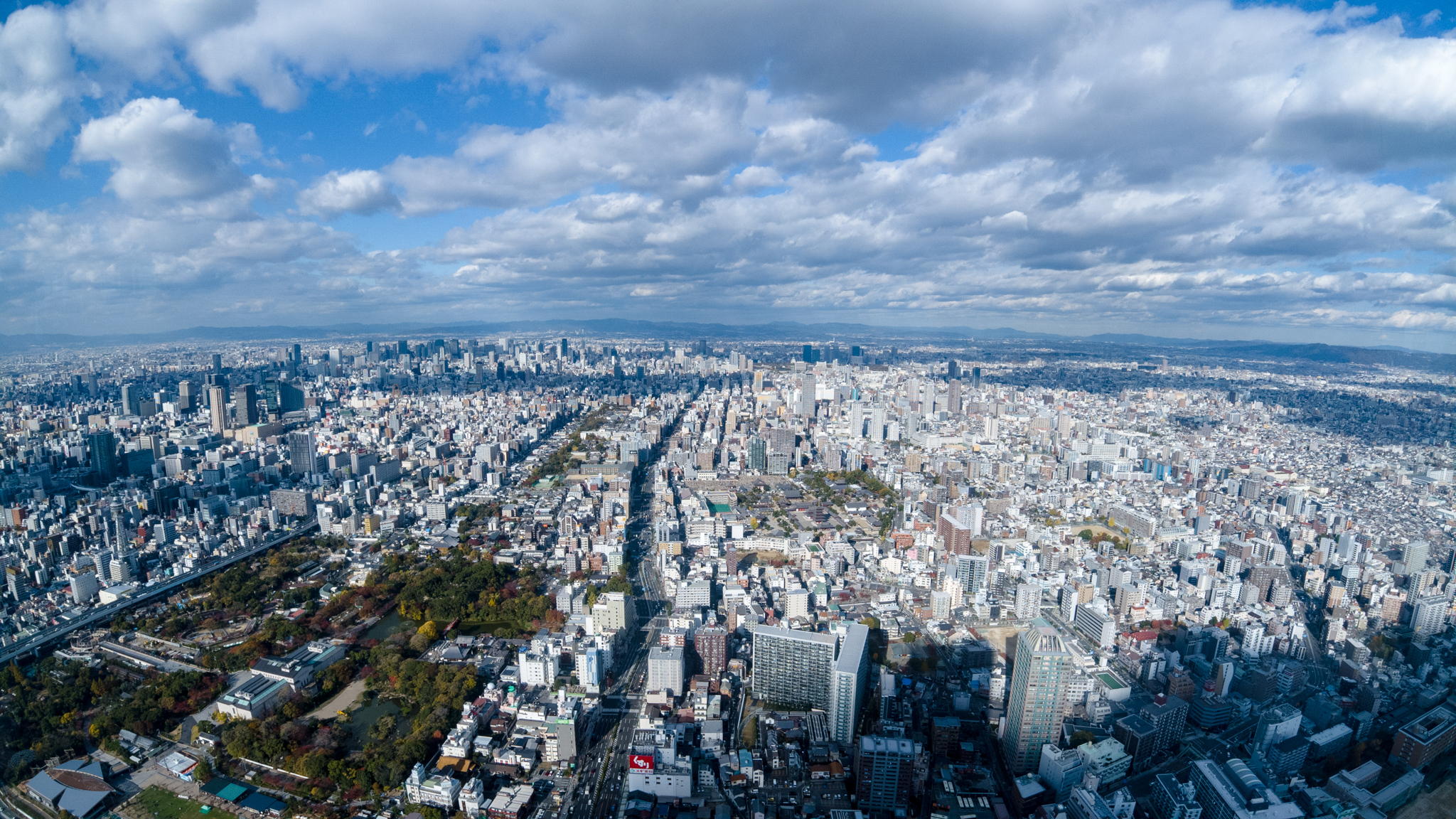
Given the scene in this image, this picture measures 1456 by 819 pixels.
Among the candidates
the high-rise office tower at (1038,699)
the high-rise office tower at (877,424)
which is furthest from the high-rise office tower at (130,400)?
the high-rise office tower at (1038,699)

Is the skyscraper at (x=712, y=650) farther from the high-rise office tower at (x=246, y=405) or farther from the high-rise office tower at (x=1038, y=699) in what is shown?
the high-rise office tower at (x=246, y=405)

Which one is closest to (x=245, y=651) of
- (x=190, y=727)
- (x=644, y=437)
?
(x=190, y=727)

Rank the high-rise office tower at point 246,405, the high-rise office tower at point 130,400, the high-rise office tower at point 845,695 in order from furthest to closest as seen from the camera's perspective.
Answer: the high-rise office tower at point 246,405, the high-rise office tower at point 130,400, the high-rise office tower at point 845,695

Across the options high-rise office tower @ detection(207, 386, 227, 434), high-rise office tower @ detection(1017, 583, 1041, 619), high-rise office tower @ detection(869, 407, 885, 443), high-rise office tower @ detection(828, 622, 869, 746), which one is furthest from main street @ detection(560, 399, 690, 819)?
high-rise office tower @ detection(207, 386, 227, 434)

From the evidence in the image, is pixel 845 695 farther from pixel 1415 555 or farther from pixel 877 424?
pixel 877 424

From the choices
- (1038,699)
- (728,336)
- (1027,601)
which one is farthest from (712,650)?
(728,336)
